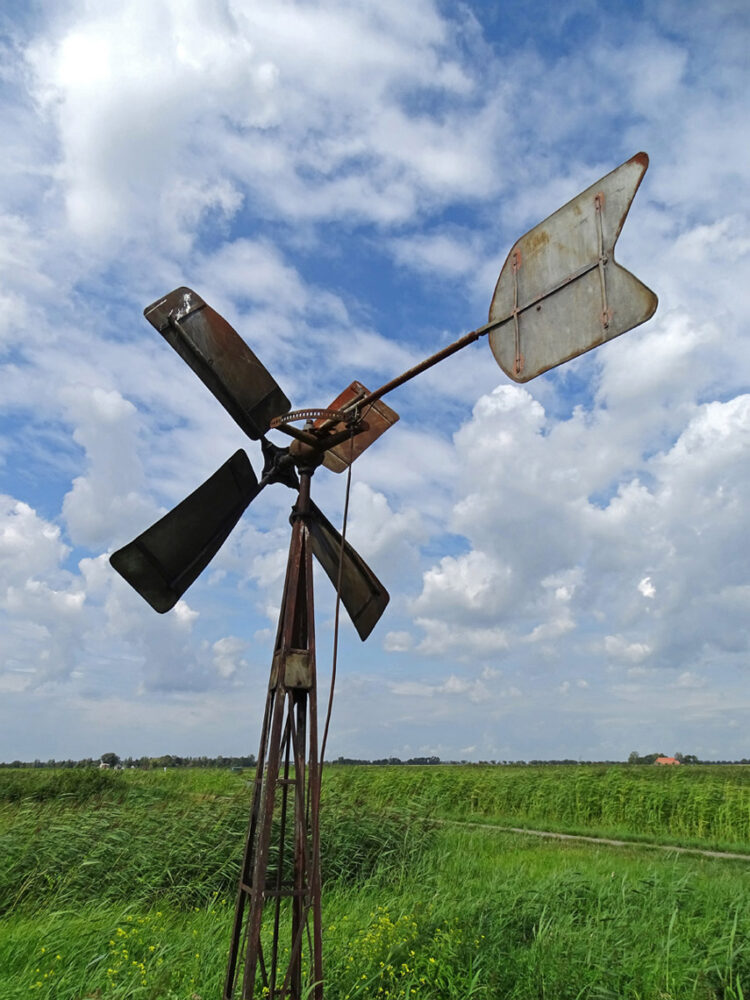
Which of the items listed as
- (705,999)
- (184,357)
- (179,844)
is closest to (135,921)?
(179,844)

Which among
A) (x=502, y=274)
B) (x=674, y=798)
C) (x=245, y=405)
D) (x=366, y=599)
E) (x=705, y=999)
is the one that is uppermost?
(x=502, y=274)

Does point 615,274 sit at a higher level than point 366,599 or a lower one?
higher

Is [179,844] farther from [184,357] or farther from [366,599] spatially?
[184,357]

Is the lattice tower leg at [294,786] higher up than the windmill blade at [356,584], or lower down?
lower down

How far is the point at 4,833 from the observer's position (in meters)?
7.50

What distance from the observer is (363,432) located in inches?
167

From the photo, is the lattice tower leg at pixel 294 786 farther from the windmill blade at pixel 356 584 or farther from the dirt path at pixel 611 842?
the dirt path at pixel 611 842

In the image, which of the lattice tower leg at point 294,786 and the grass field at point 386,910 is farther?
the grass field at point 386,910

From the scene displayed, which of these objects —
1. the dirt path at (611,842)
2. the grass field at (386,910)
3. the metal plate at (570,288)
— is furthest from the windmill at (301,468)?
the dirt path at (611,842)

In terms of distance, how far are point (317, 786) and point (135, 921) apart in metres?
2.81

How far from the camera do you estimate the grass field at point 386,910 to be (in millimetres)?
4254

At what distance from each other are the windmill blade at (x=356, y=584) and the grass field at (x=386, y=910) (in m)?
2.11

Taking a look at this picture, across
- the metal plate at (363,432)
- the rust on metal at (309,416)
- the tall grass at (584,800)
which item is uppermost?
the metal plate at (363,432)

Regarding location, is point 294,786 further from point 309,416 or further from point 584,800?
point 584,800
